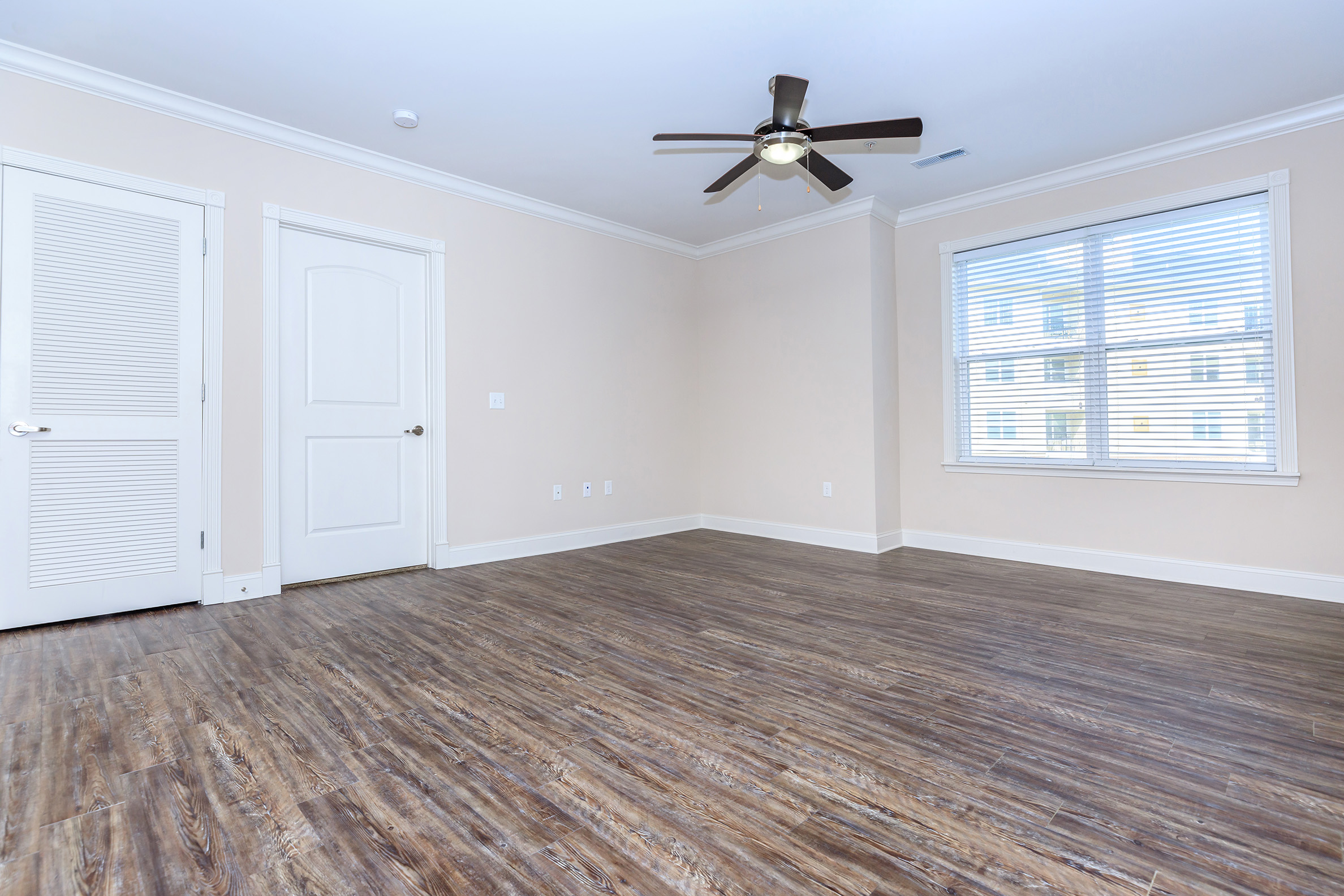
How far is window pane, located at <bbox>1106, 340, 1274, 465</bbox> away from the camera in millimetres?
3613

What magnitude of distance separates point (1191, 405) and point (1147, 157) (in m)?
1.56

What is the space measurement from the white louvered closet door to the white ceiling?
770 millimetres

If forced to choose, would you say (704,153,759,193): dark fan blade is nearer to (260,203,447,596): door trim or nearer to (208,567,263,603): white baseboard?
(260,203,447,596): door trim

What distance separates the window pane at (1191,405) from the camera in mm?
3613

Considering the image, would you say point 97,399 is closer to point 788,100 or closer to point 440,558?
point 440,558

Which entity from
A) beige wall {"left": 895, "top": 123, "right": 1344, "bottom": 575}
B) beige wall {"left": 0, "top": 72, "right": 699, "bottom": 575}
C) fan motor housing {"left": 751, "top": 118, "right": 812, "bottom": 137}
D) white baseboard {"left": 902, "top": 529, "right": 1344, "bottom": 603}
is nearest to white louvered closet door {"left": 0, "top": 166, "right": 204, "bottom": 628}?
beige wall {"left": 0, "top": 72, "right": 699, "bottom": 575}

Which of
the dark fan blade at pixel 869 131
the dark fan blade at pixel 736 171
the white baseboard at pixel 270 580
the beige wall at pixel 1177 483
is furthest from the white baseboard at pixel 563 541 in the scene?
the dark fan blade at pixel 869 131

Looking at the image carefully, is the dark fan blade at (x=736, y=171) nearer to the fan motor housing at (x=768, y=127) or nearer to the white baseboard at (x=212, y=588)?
the fan motor housing at (x=768, y=127)

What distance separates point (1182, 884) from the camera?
4.16ft

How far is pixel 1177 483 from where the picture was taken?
3846 mm

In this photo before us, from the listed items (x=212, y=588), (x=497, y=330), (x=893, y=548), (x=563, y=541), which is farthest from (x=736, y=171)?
(x=212, y=588)

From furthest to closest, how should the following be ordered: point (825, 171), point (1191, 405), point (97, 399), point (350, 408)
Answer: point (350, 408)
point (1191, 405)
point (825, 171)
point (97, 399)

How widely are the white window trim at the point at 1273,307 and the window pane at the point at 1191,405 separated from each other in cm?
6

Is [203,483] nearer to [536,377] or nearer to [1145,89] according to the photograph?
[536,377]
